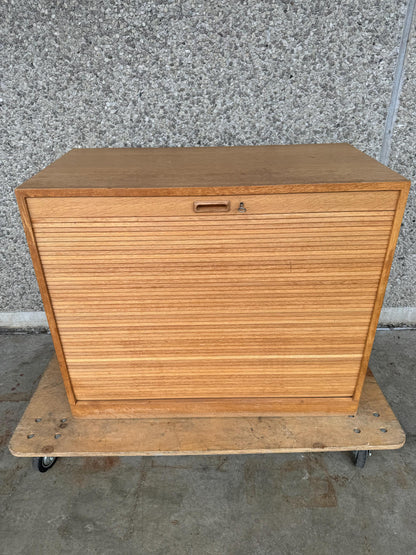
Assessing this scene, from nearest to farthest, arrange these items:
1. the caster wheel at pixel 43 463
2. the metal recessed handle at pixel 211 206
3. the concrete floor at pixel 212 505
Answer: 1. the metal recessed handle at pixel 211 206
2. the concrete floor at pixel 212 505
3. the caster wheel at pixel 43 463

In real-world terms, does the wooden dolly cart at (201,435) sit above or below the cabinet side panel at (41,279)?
below

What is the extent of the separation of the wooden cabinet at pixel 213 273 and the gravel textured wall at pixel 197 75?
0.19 metres

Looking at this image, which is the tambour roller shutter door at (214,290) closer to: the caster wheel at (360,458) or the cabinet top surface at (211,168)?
the cabinet top surface at (211,168)

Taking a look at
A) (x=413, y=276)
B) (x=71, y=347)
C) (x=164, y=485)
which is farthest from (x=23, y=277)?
(x=413, y=276)

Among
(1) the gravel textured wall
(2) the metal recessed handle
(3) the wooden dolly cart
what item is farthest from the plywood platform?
(1) the gravel textured wall

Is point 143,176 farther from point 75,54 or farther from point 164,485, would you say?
point 164,485

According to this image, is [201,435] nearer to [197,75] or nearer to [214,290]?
[214,290]

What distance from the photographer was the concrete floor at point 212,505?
0.84m

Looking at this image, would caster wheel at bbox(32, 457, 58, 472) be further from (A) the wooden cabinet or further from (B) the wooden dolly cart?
(A) the wooden cabinet

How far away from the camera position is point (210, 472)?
0.98 meters

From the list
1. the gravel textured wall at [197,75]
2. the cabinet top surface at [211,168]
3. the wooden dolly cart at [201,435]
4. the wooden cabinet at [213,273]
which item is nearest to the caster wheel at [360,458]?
the wooden dolly cart at [201,435]

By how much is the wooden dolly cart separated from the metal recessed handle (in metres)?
0.53

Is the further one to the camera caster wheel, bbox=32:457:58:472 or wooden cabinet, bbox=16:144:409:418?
caster wheel, bbox=32:457:58:472

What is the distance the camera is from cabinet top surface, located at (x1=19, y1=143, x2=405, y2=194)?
740 millimetres
